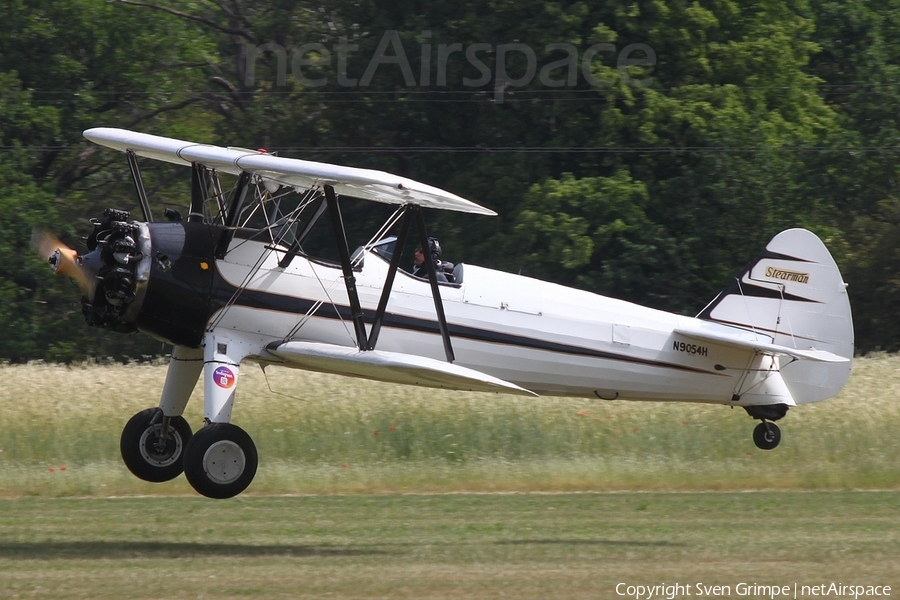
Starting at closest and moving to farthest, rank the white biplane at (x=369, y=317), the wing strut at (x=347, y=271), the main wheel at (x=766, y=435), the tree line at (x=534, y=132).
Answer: the white biplane at (x=369, y=317) < the wing strut at (x=347, y=271) < the main wheel at (x=766, y=435) < the tree line at (x=534, y=132)

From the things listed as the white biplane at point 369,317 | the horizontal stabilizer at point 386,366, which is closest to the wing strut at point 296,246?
the white biplane at point 369,317

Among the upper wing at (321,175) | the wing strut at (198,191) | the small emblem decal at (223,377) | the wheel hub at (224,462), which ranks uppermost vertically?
the upper wing at (321,175)

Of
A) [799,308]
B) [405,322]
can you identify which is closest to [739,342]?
[799,308]

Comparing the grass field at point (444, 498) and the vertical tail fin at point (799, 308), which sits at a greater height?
the vertical tail fin at point (799, 308)

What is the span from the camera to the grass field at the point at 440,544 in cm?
937

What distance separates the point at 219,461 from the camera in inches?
408

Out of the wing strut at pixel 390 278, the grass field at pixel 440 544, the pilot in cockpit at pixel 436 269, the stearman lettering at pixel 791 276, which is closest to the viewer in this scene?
the grass field at pixel 440 544

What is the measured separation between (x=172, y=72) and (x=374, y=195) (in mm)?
22366

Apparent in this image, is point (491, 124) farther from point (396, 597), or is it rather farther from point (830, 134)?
point (396, 597)

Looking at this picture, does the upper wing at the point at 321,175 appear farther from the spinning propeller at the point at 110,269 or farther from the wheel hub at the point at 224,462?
the wheel hub at the point at 224,462

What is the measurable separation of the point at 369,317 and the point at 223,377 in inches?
56.2

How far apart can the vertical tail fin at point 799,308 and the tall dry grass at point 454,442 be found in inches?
147

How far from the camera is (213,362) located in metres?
10.7

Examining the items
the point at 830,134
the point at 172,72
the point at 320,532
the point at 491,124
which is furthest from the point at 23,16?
the point at 320,532
